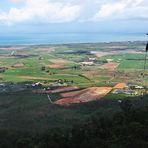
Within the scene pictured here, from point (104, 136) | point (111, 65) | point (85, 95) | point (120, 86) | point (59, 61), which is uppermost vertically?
point (104, 136)

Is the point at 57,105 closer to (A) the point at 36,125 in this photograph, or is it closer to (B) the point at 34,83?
(A) the point at 36,125

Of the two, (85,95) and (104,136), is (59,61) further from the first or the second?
(104,136)

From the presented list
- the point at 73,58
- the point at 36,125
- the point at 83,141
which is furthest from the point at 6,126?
the point at 73,58

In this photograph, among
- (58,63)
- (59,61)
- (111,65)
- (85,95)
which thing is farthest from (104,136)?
(59,61)

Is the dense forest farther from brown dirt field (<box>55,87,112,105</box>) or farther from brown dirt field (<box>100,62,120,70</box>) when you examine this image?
brown dirt field (<box>100,62,120,70</box>)

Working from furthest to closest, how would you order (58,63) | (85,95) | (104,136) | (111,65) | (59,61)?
(59,61) < (58,63) < (111,65) < (85,95) < (104,136)

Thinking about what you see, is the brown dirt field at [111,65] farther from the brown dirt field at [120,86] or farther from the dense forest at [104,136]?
the dense forest at [104,136]

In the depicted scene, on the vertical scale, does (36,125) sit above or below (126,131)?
below
